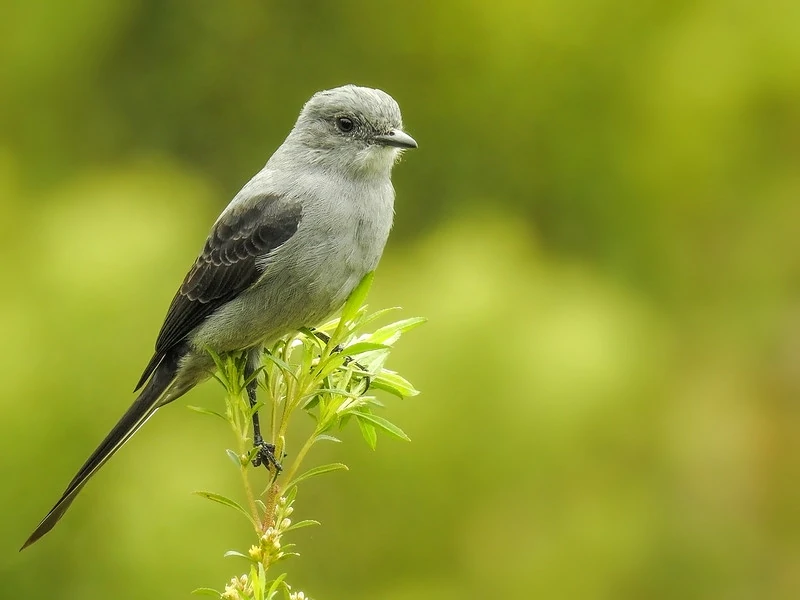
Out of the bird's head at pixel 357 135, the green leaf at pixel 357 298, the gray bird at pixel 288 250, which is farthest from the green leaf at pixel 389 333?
the bird's head at pixel 357 135

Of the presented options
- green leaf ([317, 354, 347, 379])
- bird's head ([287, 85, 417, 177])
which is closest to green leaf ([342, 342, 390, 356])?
green leaf ([317, 354, 347, 379])

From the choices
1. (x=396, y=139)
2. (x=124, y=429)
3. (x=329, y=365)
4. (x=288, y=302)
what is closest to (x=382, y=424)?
(x=329, y=365)

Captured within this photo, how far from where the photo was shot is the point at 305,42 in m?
4.14

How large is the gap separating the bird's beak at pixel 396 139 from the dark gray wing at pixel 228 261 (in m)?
0.22

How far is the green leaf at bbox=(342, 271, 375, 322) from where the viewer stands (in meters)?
1.49

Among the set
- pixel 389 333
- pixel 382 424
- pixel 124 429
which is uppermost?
pixel 389 333

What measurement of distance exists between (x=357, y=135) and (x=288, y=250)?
31 cm

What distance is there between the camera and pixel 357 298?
1496 millimetres

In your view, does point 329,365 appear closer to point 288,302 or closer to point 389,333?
point 389,333

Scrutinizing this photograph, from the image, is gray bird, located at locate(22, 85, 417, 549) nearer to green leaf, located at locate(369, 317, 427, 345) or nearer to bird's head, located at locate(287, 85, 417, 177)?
bird's head, located at locate(287, 85, 417, 177)

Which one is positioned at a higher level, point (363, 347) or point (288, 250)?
point (288, 250)

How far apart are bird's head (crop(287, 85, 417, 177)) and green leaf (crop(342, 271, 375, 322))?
0.59m

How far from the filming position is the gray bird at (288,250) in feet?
6.18

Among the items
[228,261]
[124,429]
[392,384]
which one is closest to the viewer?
[392,384]
